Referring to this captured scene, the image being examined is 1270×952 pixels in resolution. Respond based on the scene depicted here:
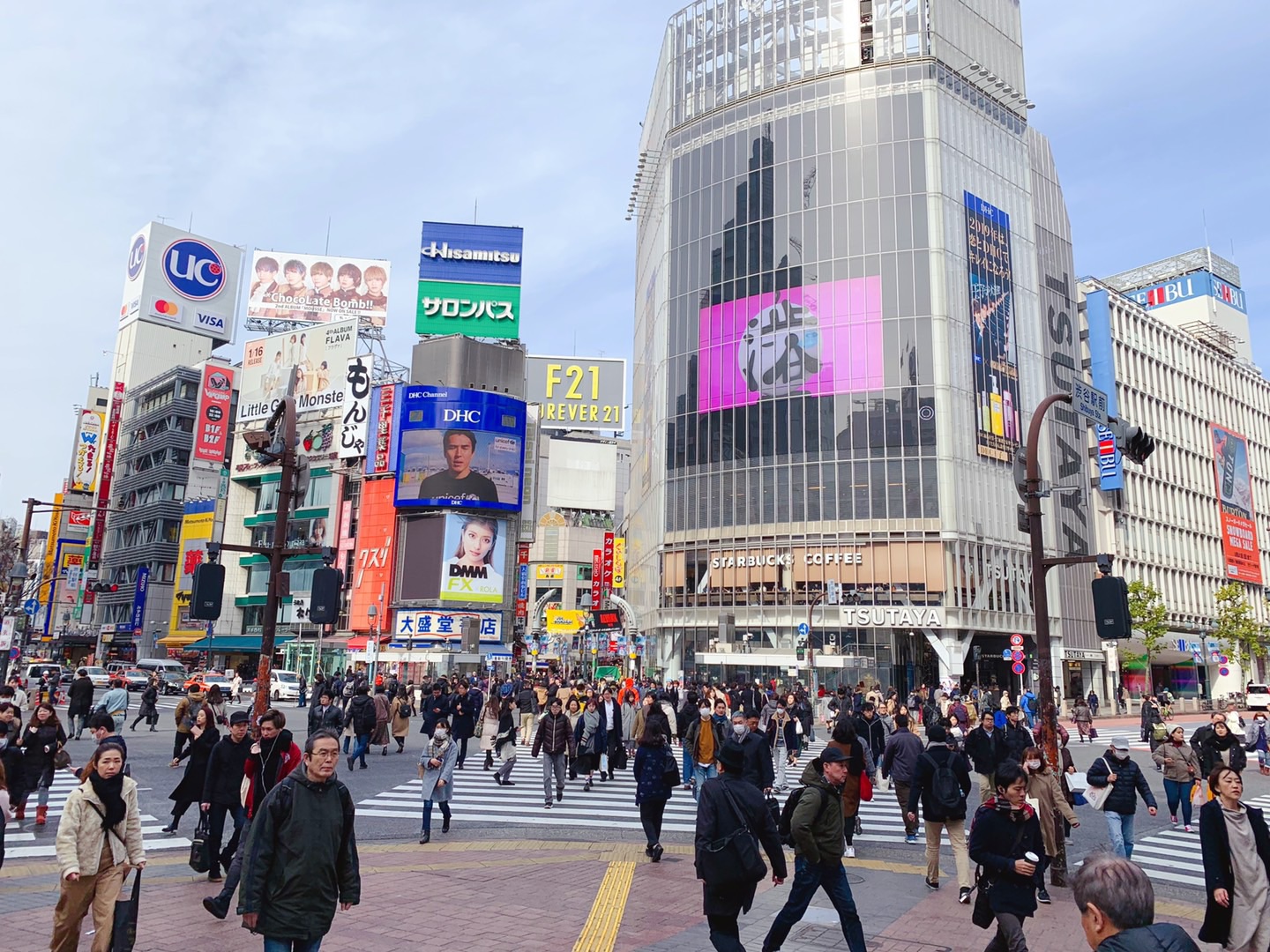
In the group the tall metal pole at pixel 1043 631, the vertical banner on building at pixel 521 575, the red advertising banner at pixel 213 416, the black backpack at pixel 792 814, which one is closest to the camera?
the black backpack at pixel 792 814

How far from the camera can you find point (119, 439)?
3750 inches

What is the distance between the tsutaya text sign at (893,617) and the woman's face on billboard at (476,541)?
91.9 ft

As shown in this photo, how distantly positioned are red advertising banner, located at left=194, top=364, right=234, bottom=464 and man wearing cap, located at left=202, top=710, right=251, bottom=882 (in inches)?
3177

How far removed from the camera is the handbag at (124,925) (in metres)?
6.53

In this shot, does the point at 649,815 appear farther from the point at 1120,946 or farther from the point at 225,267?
the point at 225,267

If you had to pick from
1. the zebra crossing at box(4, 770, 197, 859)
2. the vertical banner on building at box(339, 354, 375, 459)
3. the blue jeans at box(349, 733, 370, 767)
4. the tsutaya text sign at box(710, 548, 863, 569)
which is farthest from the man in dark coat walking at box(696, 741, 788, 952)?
the vertical banner on building at box(339, 354, 375, 459)

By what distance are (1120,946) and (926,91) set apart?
62.9m

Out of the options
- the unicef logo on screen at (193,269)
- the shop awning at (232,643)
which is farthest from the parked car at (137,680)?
the unicef logo on screen at (193,269)

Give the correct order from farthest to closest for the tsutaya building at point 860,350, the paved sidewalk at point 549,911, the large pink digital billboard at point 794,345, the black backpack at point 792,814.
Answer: the large pink digital billboard at point 794,345, the tsutaya building at point 860,350, the paved sidewalk at point 549,911, the black backpack at point 792,814

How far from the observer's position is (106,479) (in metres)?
90.4

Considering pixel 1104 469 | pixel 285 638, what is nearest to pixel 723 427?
pixel 1104 469

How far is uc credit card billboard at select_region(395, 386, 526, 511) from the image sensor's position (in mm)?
68062

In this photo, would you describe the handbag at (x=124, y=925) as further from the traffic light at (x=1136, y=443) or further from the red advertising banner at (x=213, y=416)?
the red advertising banner at (x=213, y=416)

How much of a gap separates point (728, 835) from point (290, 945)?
9.18 feet
